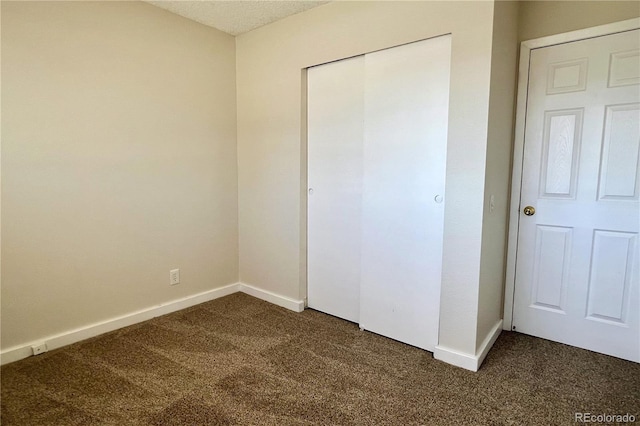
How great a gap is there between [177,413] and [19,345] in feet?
4.14

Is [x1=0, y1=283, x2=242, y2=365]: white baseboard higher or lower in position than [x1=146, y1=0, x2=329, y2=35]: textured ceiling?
lower

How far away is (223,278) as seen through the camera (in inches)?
128

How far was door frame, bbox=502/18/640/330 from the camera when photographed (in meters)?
2.12

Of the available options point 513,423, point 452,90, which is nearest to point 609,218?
point 452,90

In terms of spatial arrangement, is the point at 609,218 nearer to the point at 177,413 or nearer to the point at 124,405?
the point at 177,413

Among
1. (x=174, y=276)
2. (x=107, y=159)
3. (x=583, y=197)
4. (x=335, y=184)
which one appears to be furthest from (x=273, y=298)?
(x=583, y=197)

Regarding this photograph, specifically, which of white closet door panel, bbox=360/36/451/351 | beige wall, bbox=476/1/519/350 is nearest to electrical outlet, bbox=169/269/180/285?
white closet door panel, bbox=360/36/451/351

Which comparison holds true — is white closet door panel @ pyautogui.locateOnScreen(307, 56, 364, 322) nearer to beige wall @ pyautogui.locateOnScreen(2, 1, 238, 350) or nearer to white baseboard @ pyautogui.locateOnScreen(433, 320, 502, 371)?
white baseboard @ pyautogui.locateOnScreen(433, 320, 502, 371)

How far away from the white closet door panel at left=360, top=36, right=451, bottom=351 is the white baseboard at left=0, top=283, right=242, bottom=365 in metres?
1.49

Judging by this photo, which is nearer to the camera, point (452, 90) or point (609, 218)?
point (452, 90)
